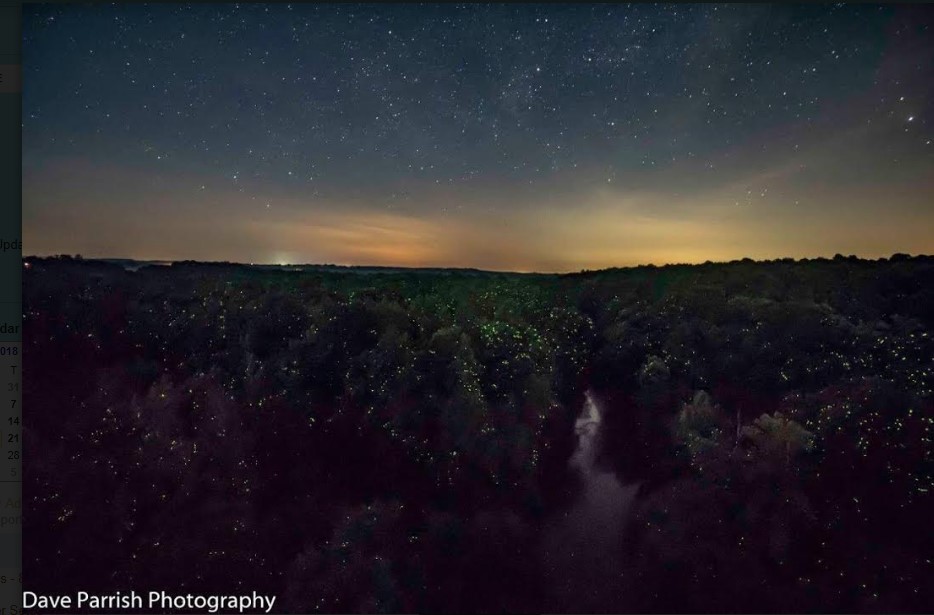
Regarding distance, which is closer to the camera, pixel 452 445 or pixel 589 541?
pixel 589 541

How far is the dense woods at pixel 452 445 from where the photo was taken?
8.18m

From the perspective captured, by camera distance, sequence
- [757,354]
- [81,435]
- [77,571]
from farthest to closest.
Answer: [757,354], [81,435], [77,571]

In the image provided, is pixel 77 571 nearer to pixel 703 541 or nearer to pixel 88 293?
pixel 703 541

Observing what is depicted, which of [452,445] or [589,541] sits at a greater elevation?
[452,445]

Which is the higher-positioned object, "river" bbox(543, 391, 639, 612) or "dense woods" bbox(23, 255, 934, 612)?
"dense woods" bbox(23, 255, 934, 612)

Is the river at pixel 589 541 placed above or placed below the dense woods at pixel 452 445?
below

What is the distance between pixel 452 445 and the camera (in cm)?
1150

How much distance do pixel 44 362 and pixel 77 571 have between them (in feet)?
28.4

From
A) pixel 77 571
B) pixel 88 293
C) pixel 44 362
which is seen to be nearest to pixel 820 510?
pixel 77 571

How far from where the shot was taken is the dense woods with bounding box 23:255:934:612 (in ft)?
26.8

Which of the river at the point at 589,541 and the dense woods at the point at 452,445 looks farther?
the river at the point at 589,541

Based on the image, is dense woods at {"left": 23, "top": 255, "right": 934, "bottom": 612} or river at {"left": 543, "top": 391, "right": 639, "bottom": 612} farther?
river at {"left": 543, "top": 391, "right": 639, "bottom": 612}

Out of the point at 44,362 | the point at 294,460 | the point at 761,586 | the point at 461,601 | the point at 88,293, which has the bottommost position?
the point at 461,601

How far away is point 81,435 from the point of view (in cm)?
1005
